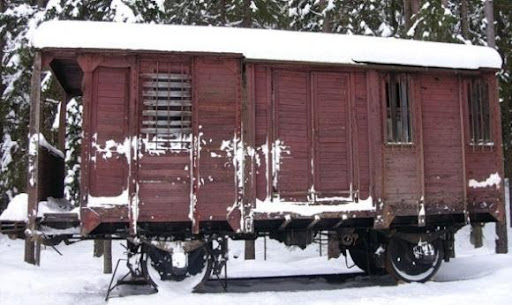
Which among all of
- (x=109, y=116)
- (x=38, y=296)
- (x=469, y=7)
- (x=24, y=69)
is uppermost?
(x=469, y=7)

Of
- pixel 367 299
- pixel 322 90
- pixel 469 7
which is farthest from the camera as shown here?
pixel 469 7

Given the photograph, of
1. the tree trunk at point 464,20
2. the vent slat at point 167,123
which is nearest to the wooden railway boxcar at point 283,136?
the vent slat at point 167,123

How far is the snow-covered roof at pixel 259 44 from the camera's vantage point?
8203 millimetres

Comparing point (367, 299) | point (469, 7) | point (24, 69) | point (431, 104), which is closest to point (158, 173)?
point (367, 299)

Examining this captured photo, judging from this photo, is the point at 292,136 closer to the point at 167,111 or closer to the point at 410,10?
the point at 167,111

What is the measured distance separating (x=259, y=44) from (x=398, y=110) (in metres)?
2.84

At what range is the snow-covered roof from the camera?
820cm

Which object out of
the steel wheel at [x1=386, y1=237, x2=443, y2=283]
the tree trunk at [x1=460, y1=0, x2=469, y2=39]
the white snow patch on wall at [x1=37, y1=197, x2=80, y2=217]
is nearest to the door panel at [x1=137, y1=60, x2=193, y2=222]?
the white snow patch on wall at [x1=37, y1=197, x2=80, y2=217]

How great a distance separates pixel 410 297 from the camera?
25.7ft

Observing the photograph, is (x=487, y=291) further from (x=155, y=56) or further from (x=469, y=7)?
(x=469, y=7)

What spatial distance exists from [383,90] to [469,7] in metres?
16.7

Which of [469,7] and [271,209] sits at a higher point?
[469,7]

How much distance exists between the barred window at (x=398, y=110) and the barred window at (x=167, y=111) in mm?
3577

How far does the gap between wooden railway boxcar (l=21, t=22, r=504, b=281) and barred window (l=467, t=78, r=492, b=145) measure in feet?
0.08
